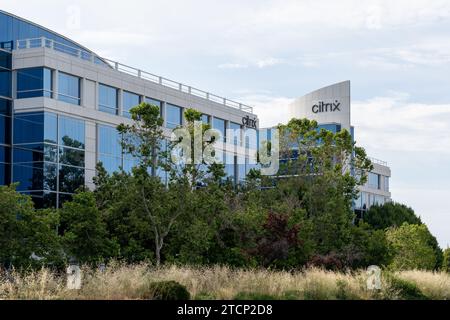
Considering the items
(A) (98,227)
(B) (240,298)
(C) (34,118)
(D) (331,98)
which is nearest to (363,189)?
(D) (331,98)

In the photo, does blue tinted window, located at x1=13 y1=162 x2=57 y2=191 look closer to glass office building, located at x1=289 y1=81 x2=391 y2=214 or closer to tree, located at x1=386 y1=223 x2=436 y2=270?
tree, located at x1=386 y1=223 x2=436 y2=270

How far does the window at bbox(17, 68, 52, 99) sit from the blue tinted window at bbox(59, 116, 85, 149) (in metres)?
1.82

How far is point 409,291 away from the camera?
1139 inches

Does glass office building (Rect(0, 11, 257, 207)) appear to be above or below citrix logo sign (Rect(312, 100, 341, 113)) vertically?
below

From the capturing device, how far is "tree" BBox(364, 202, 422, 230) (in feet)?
265

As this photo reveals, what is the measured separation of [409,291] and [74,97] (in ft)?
87.4

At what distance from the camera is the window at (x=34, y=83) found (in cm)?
4622

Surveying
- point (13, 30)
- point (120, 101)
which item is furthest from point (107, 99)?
point (13, 30)

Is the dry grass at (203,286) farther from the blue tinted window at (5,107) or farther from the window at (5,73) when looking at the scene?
the window at (5,73)

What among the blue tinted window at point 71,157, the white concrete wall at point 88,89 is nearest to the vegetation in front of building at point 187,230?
the blue tinted window at point 71,157

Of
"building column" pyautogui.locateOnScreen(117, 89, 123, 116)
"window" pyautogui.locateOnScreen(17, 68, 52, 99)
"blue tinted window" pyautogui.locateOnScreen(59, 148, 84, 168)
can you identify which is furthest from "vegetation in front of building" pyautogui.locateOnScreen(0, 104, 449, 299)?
"building column" pyautogui.locateOnScreen(117, 89, 123, 116)

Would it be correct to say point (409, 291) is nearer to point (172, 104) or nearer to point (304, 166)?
point (304, 166)

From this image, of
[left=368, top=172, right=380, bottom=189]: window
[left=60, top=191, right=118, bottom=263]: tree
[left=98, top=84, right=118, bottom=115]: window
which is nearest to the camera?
[left=60, top=191, right=118, bottom=263]: tree

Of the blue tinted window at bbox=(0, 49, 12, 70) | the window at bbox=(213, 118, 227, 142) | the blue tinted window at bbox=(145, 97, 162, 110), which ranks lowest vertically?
the window at bbox=(213, 118, 227, 142)
